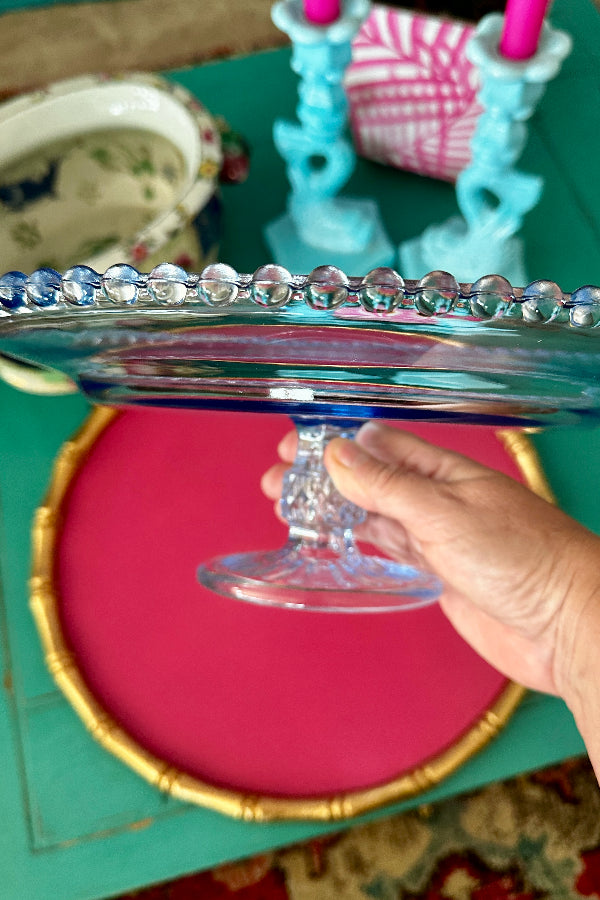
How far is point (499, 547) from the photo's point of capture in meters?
0.26

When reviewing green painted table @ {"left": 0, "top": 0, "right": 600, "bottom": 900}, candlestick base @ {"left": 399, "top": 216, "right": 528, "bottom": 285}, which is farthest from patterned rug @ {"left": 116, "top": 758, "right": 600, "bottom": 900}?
candlestick base @ {"left": 399, "top": 216, "right": 528, "bottom": 285}

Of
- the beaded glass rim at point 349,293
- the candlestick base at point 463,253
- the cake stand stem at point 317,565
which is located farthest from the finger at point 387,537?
the beaded glass rim at point 349,293

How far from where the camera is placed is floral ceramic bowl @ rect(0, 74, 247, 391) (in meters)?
0.32

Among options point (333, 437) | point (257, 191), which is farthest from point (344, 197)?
point (333, 437)

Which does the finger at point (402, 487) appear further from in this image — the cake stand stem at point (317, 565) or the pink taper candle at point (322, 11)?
the pink taper candle at point (322, 11)

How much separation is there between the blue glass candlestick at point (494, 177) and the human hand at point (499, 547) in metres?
0.11

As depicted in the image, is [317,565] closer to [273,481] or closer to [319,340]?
[273,481]

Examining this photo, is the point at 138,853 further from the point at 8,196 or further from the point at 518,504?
the point at 8,196

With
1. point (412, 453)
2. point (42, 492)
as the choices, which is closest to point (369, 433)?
point (412, 453)

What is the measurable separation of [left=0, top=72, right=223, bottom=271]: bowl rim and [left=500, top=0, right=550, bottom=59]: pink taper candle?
124 millimetres

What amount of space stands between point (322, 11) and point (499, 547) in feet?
0.67

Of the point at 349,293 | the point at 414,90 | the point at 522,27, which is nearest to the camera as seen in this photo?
the point at 349,293

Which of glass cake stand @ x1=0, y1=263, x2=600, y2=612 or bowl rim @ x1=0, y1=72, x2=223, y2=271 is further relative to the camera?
bowl rim @ x1=0, y1=72, x2=223, y2=271

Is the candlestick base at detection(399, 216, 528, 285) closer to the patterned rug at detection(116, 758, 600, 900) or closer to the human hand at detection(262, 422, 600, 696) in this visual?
the human hand at detection(262, 422, 600, 696)
